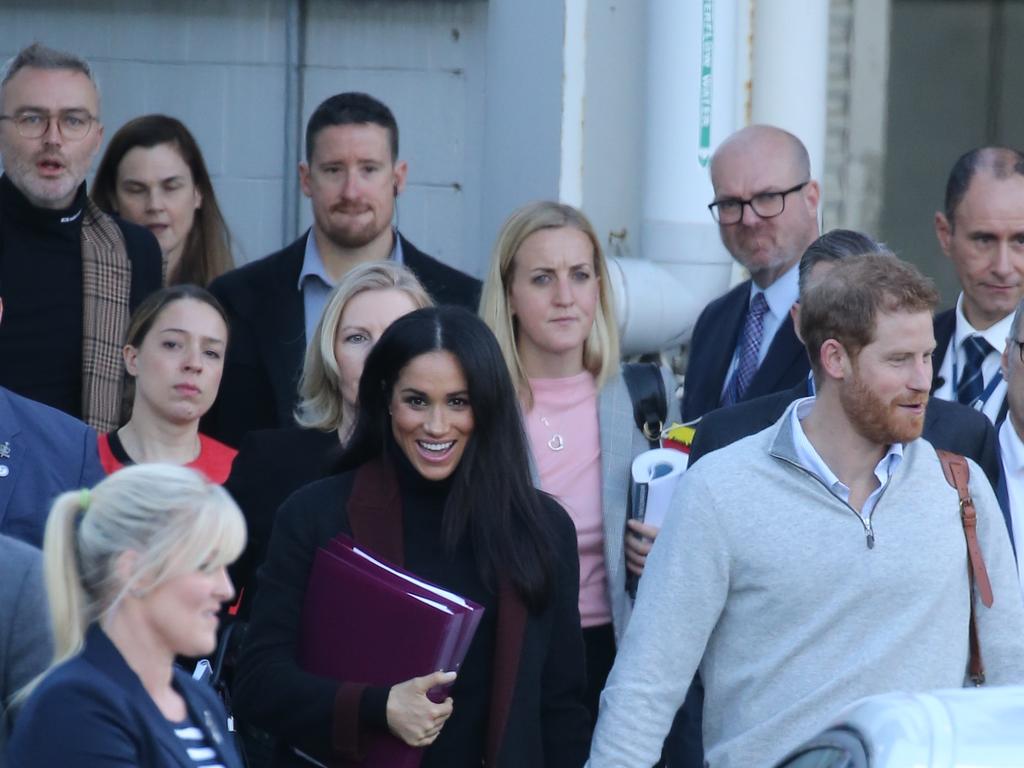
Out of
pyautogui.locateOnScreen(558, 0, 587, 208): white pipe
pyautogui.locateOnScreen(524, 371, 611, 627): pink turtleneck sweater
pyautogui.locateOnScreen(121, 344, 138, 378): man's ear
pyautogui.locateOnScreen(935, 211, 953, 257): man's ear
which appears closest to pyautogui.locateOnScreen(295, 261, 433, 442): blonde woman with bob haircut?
pyautogui.locateOnScreen(524, 371, 611, 627): pink turtleneck sweater

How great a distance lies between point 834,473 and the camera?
12.8ft

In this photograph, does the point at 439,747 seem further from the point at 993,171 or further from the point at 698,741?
the point at 993,171

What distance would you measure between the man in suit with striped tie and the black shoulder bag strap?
0.73 m

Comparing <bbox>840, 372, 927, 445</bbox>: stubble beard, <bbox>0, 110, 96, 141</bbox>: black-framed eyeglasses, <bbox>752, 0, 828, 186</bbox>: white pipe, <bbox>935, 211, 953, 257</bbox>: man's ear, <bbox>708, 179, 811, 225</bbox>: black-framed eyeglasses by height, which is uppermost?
<bbox>752, 0, 828, 186</bbox>: white pipe

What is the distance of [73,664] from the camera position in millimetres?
3027

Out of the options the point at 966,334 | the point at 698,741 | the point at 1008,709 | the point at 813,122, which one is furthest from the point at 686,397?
the point at 1008,709

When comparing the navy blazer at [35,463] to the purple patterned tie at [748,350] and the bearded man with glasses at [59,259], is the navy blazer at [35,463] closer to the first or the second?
the bearded man with glasses at [59,259]

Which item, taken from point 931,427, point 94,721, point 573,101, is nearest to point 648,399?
point 931,427

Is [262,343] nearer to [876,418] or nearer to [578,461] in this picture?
[578,461]

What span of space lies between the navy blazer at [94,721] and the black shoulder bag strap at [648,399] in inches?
84.3

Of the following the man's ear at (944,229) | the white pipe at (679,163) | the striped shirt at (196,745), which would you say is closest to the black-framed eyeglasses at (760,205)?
the man's ear at (944,229)

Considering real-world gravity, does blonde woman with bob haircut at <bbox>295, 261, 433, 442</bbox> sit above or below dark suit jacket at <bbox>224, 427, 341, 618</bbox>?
above

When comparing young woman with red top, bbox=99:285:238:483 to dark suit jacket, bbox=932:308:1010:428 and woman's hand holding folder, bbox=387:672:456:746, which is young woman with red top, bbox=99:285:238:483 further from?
dark suit jacket, bbox=932:308:1010:428

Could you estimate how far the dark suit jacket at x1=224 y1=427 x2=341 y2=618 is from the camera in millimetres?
4672
